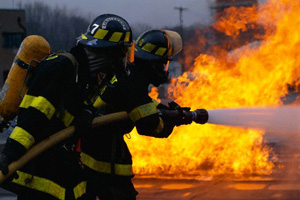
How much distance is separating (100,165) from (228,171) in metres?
4.18

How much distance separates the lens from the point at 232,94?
909 centimetres

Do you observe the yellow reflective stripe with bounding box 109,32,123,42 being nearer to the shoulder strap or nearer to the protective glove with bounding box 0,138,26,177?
the shoulder strap

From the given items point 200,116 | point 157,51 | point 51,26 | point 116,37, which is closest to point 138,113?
point 116,37

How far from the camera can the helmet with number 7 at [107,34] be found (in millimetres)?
3611

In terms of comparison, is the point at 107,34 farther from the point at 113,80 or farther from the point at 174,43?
the point at 174,43

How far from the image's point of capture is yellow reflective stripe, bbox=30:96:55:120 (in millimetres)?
3104

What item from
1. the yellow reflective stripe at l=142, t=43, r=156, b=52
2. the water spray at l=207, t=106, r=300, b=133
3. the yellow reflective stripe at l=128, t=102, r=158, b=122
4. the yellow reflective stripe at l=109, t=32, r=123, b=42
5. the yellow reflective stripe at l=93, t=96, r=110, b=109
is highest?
the yellow reflective stripe at l=109, t=32, r=123, b=42

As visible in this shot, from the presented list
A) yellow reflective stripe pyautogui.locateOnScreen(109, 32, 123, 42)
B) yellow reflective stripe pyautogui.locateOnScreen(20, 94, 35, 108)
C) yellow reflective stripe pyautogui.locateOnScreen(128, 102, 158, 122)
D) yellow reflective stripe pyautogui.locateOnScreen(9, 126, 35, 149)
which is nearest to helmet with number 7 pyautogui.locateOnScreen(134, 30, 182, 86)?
yellow reflective stripe pyautogui.locateOnScreen(128, 102, 158, 122)

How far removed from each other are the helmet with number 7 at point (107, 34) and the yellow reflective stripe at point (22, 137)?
771mm

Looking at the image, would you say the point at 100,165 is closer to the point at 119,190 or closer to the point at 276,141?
the point at 119,190

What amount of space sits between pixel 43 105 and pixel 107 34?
789 mm

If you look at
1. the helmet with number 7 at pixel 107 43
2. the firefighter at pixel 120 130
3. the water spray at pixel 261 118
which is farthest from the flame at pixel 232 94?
the helmet with number 7 at pixel 107 43

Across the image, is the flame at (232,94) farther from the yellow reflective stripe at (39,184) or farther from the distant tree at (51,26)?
the distant tree at (51,26)

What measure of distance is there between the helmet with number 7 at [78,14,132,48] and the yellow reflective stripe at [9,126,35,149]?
771 mm
